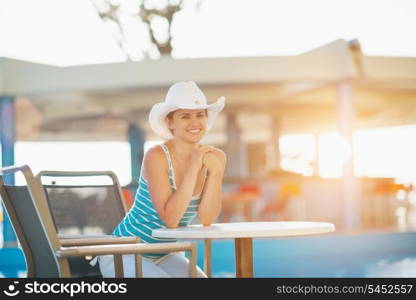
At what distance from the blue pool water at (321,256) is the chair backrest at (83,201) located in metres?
3.79

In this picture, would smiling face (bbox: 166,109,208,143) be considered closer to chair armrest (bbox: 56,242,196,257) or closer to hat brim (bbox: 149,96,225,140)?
hat brim (bbox: 149,96,225,140)

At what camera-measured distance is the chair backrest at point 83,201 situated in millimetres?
3137

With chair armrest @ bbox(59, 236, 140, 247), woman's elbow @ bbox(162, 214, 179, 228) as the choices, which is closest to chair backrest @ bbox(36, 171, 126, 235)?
chair armrest @ bbox(59, 236, 140, 247)

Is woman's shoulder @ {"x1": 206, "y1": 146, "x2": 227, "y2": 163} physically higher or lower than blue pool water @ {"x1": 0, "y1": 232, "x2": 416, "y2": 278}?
higher

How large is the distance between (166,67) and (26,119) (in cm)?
325

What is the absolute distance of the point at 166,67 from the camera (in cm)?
983

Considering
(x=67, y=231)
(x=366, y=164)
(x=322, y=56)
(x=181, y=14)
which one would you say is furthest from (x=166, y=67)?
(x=67, y=231)

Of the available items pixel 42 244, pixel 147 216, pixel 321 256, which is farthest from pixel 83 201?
pixel 321 256

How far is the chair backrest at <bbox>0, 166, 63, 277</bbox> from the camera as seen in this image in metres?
2.33

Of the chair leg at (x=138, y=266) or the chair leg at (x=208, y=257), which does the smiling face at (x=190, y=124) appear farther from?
the chair leg at (x=138, y=266)

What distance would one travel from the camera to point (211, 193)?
9.34ft

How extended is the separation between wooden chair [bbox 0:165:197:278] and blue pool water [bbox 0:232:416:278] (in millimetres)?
4541

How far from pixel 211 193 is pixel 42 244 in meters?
0.71

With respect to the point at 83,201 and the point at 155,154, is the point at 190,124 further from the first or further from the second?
the point at 83,201
